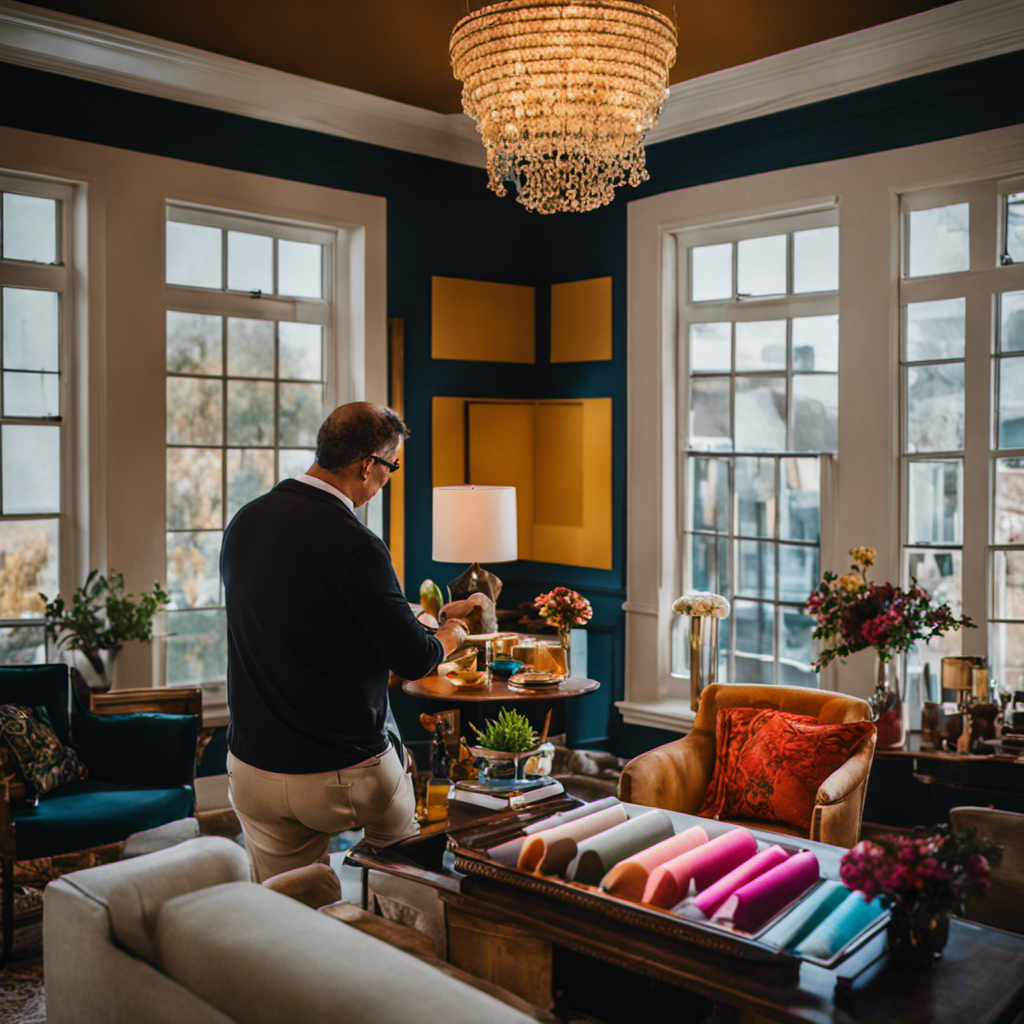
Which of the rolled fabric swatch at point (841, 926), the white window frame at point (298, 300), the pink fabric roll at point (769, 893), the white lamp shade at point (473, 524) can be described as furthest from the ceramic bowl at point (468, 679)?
the rolled fabric swatch at point (841, 926)

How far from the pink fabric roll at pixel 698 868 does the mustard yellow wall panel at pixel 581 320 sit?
3.59 metres

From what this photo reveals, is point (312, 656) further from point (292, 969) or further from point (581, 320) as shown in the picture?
point (581, 320)

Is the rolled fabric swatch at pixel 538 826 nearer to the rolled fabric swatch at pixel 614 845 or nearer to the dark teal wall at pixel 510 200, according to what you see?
the rolled fabric swatch at pixel 614 845

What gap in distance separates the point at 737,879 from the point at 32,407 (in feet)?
11.8

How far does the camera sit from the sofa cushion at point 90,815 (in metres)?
3.37

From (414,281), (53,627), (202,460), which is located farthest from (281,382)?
(53,627)

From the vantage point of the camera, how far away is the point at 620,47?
3023 millimetres

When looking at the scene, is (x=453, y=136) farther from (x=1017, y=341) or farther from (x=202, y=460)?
(x=1017, y=341)

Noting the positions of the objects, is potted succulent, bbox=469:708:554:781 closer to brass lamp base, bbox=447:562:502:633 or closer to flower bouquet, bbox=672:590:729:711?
brass lamp base, bbox=447:562:502:633

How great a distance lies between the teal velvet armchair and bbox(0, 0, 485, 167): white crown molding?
2438mm

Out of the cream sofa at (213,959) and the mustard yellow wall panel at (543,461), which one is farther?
the mustard yellow wall panel at (543,461)

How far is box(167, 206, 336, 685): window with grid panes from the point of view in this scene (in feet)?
15.8

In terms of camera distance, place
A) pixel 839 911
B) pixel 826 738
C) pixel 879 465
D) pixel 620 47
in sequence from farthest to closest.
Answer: pixel 879 465 < pixel 826 738 < pixel 620 47 < pixel 839 911

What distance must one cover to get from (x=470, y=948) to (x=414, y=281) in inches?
154
